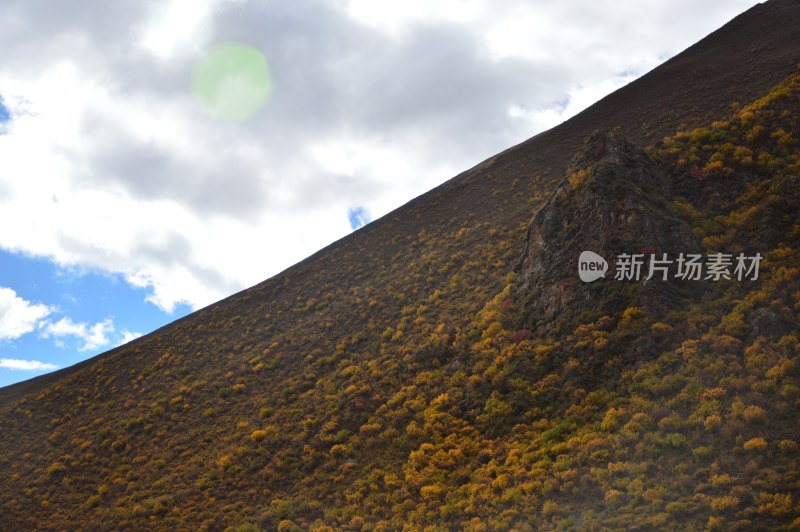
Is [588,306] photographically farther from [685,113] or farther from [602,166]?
[685,113]

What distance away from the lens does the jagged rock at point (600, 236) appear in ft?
75.6

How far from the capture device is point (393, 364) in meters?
29.4

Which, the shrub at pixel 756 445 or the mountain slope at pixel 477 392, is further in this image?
the mountain slope at pixel 477 392

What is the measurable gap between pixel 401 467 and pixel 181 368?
26429 millimetres

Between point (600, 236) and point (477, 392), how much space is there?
10.0 meters

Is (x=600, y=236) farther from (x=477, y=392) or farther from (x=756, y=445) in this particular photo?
(x=756, y=445)

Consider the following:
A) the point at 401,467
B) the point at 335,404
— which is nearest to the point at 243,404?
the point at 335,404

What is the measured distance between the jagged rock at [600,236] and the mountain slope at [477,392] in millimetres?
567

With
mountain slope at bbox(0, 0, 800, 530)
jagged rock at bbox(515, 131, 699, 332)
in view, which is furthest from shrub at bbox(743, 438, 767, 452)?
jagged rock at bbox(515, 131, 699, 332)

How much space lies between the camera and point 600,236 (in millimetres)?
25047

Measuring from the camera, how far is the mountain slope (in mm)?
15344

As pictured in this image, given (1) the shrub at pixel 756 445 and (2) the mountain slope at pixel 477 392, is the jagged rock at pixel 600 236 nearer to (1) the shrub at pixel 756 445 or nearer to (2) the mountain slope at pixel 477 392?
(2) the mountain slope at pixel 477 392

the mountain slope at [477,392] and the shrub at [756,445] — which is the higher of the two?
the mountain slope at [477,392]

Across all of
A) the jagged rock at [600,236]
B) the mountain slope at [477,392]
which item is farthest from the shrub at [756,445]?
the jagged rock at [600,236]
